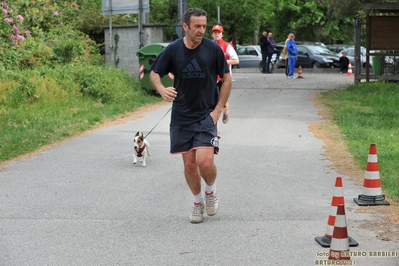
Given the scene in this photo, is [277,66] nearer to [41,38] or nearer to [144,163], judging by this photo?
[41,38]

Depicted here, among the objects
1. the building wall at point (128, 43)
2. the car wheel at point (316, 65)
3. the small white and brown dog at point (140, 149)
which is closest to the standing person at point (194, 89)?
the small white and brown dog at point (140, 149)

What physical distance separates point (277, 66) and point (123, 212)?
113 feet

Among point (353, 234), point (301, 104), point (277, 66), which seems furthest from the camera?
point (277, 66)

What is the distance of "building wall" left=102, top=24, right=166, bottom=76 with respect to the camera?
2564 cm

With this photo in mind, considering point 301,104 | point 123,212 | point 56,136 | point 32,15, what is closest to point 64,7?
point 32,15

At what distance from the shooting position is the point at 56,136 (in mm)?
14250

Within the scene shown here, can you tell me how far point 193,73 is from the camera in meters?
7.32

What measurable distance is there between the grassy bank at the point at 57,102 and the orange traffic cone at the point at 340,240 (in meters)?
7.06

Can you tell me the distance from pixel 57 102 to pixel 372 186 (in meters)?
10.5

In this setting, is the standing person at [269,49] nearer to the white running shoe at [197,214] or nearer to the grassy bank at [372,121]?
the grassy bank at [372,121]

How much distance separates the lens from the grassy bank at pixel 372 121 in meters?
10.8

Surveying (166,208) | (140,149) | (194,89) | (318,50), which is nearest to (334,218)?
(194,89)

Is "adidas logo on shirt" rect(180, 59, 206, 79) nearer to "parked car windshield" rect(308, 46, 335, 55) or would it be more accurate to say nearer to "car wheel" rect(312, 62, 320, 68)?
"car wheel" rect(312, 62, 320, 68)

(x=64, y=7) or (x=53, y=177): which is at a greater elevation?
(x=64, y=7)
